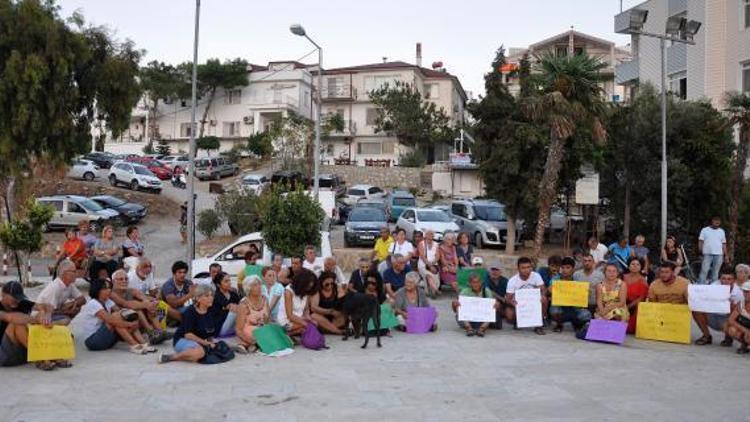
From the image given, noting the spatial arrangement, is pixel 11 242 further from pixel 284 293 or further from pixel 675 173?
pixel 675 173

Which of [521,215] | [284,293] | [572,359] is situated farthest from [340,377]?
[521,215]

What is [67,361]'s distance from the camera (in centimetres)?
948

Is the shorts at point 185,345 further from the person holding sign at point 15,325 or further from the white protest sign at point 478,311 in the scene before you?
the white protest sign at point 478,311

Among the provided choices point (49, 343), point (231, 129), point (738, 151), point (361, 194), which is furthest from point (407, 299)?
point (231, 129)

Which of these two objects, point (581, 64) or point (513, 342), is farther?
point (581, 64)

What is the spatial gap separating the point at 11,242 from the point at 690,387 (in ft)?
51.6

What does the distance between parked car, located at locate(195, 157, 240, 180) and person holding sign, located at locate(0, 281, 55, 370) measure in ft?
144

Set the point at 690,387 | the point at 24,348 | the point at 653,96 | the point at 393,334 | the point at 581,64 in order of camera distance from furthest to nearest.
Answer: the point at 653,96 → the point at 581,64 → the point at 393,334 → the point at 24,348 → the point at 690,387

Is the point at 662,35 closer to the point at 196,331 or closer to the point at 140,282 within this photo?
the point at 140,282

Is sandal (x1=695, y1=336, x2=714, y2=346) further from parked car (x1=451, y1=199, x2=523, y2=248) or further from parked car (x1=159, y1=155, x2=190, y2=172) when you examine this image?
parked car (x1=159, y1=155, x2=190, y2=172)

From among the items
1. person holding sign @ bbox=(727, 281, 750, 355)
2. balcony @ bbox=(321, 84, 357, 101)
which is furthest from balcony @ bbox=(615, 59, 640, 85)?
balcony @ bbox=(321, 84, 357, 101)

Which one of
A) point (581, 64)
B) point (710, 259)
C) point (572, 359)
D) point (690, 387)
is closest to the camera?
point (690, 387)

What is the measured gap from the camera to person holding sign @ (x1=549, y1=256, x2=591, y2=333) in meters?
12.0

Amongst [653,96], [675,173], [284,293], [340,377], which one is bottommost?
[340,377]
